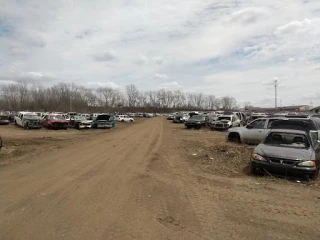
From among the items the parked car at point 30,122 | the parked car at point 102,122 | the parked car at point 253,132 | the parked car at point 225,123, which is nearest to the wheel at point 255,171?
the parked car at point 253,132

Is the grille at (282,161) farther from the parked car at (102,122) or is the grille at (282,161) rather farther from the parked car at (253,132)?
the parked car at (102,122)

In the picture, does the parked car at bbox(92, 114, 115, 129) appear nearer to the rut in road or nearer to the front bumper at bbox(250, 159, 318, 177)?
the rut in road

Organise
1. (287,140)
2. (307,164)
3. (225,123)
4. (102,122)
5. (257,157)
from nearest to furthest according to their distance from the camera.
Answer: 1. (307,164)
2. (257,157)
3. (287,140)
4. (225,123)
5. (102,122)

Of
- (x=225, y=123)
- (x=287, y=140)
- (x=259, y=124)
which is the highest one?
(x=259, y=124)

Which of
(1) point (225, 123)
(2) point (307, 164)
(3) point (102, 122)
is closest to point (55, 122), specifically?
(3) point (102, 122)

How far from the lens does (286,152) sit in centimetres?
817

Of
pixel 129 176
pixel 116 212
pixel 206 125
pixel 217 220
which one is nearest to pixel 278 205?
pixel 217 220

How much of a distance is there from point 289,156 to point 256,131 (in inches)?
297

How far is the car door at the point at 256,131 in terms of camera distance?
15055 mm

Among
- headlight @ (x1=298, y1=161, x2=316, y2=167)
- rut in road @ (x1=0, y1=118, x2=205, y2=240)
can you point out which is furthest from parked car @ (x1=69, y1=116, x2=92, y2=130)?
headlight @ (x1=298, y1=161, x2=316, y2=167)

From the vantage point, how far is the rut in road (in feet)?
14.4

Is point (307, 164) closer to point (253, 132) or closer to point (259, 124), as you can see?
point (253, 132)

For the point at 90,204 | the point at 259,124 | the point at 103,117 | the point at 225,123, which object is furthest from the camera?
the point at 103,117

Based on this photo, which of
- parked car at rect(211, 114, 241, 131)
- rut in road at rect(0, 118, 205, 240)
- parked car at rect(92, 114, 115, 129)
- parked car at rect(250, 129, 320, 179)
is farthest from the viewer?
parked car at rect(92, 114, 115, 129)
